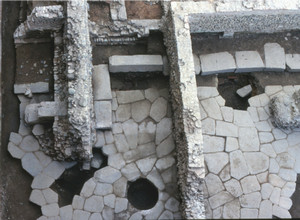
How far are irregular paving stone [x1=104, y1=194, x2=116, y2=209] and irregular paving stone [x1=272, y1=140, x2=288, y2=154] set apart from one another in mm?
2666

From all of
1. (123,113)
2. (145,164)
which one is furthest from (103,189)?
(123,113)

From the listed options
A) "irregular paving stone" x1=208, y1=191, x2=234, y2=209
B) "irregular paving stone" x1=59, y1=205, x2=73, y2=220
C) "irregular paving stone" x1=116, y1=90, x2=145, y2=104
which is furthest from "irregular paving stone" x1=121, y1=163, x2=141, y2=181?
"irregular paving stone" x1=208, y1=191, x2=234, y2=209

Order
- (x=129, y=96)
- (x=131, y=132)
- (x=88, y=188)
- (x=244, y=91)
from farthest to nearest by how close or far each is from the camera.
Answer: (x=244, y=91)
(x=129, y=96)
(x=131, y=132)
(x=88, y=188)

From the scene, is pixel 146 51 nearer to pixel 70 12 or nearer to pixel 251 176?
pixel 70 12

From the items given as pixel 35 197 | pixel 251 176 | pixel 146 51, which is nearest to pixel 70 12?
pixel 146 51

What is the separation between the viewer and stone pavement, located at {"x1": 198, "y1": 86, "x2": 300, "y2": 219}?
20.9ft

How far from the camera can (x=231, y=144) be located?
6695mm

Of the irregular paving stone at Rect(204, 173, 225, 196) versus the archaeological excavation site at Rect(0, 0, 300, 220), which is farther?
the irregular paving stone at Rect(204, 173, 225, 196)

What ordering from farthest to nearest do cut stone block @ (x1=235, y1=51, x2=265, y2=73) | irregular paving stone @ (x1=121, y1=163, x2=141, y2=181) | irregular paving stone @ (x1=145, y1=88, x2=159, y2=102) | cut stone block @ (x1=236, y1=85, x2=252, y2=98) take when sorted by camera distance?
1. cut stone block @ (x1=236, y1=85, x2=252, y2=98)
2. cut stone block @ (x1=235, y1=51, x2=265, y2=73)
3. irregular paving stone @ (x1=145, y1=88, x2=159, y2=102)
4. irregular paving stone @ (x1=121, y1=163, x2=141, y2=181)

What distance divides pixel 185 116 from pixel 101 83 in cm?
150

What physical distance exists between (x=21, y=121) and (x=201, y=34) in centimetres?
331

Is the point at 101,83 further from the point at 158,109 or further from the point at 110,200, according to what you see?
the point at 110,200

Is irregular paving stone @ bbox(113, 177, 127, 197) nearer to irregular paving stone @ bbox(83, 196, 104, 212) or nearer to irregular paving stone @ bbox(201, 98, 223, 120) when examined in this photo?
irregular paving stone @ bbox(83, 196, 104, 212)

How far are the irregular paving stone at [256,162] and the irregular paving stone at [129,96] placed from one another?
1.91 meters
